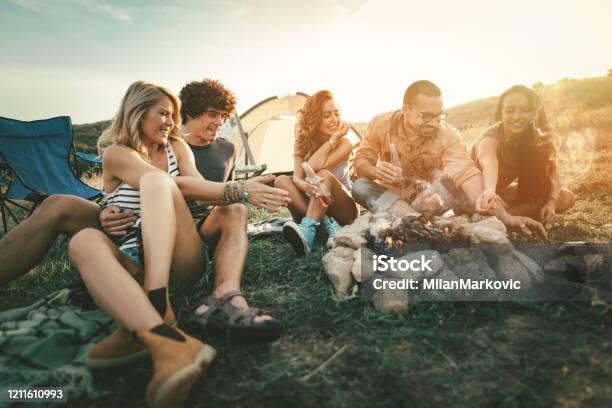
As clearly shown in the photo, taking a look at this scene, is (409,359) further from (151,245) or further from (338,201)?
(338,201)

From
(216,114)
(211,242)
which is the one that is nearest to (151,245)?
(211,242)

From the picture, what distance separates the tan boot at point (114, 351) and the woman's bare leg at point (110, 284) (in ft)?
0.27

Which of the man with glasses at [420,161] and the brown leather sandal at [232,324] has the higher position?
the man with glasses at [420,161]

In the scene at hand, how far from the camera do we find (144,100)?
7.14ft

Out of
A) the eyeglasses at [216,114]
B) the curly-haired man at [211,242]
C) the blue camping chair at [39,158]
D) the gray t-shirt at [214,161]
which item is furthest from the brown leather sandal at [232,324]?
the blue camping chair at [39,158]

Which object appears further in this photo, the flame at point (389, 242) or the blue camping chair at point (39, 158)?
the blue camping chair at point (39, 158)

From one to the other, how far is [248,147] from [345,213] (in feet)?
13.5

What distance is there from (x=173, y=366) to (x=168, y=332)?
15 cm

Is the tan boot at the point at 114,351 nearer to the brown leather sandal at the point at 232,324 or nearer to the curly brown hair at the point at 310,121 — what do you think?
the brown leather sandal at the point at 232,324

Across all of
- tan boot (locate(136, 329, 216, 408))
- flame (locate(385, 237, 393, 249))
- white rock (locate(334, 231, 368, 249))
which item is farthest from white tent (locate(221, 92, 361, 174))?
tan boot (locate(136, 329, 216, 408))

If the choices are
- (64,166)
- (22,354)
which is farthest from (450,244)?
(64,166)

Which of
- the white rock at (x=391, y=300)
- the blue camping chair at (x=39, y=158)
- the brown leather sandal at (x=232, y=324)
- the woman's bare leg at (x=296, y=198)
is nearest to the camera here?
the brown leather sandal at (x=232, y=324)

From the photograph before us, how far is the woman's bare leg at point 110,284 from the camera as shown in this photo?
4.74ft

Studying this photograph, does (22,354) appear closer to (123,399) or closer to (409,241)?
(123,399)
